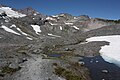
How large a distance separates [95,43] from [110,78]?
176ft

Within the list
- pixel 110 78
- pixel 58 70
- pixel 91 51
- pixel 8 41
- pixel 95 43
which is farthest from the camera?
pixel 8 41

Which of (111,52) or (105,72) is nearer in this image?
(105,72)

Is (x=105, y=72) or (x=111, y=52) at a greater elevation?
(x=111, y=52)

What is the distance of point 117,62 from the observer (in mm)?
65062

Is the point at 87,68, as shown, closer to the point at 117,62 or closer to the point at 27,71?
the point at 117,62

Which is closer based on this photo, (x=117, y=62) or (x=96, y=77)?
(x=96, y=77)

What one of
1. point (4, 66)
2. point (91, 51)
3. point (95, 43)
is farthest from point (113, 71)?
point (95, 43)

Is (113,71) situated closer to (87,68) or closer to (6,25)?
(87,68)

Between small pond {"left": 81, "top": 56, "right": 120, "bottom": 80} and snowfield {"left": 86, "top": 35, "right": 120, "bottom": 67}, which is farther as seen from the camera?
snowfield {"left": 86, "top": 35, "right": 120, "bottom": 67}

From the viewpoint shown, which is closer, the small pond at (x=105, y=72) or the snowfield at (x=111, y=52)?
the small pond at (x=105, y=72)

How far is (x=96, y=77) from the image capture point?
50094mm

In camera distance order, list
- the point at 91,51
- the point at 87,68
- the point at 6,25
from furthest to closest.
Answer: the point at 6,25
the point at 91,51
the point at 87,68

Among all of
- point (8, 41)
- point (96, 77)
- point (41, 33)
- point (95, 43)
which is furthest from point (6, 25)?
point (96, 77)

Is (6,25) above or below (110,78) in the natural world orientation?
above
